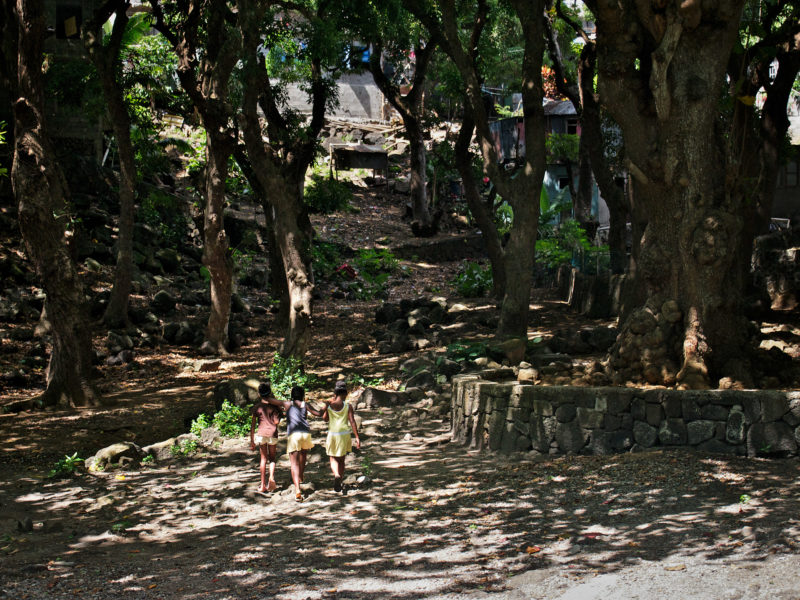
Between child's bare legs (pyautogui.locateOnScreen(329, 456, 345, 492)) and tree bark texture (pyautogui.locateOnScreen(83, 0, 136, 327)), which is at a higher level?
tree bark texture (pyautogui.locateOnScreen(83, 0, 136, 327))

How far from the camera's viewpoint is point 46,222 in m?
12.6

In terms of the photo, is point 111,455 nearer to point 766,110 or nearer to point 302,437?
point 302,437

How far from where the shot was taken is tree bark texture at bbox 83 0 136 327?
52.9 ft

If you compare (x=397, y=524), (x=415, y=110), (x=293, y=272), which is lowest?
(x=397, y=524)

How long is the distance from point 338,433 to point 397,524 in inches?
52.7

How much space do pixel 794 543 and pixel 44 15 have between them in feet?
39.6

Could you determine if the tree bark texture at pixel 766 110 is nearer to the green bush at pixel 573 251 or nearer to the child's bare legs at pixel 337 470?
the green bush at pixel 573 251

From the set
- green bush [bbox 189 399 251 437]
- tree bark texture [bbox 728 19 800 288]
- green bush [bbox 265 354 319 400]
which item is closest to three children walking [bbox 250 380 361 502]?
green bush [bbox 189 399 251 437]

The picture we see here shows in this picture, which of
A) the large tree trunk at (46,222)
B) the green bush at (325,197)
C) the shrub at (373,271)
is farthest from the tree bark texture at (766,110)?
the shrub at (373,271)

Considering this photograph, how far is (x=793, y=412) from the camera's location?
7.84m

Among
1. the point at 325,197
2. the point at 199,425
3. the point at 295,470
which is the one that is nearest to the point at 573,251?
the point at 325,197

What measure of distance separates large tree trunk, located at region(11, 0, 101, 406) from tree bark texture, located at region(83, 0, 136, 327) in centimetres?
323

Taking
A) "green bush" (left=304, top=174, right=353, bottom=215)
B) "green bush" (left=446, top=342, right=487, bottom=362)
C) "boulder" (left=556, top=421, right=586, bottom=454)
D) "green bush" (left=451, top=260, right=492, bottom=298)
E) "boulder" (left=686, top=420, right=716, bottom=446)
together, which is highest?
"green bush" (left=304, top=174, right=353, bottom=215)

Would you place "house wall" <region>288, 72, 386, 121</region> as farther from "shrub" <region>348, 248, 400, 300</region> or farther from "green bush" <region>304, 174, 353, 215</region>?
"green bush" <region>304, 174, 353, 215</region>
